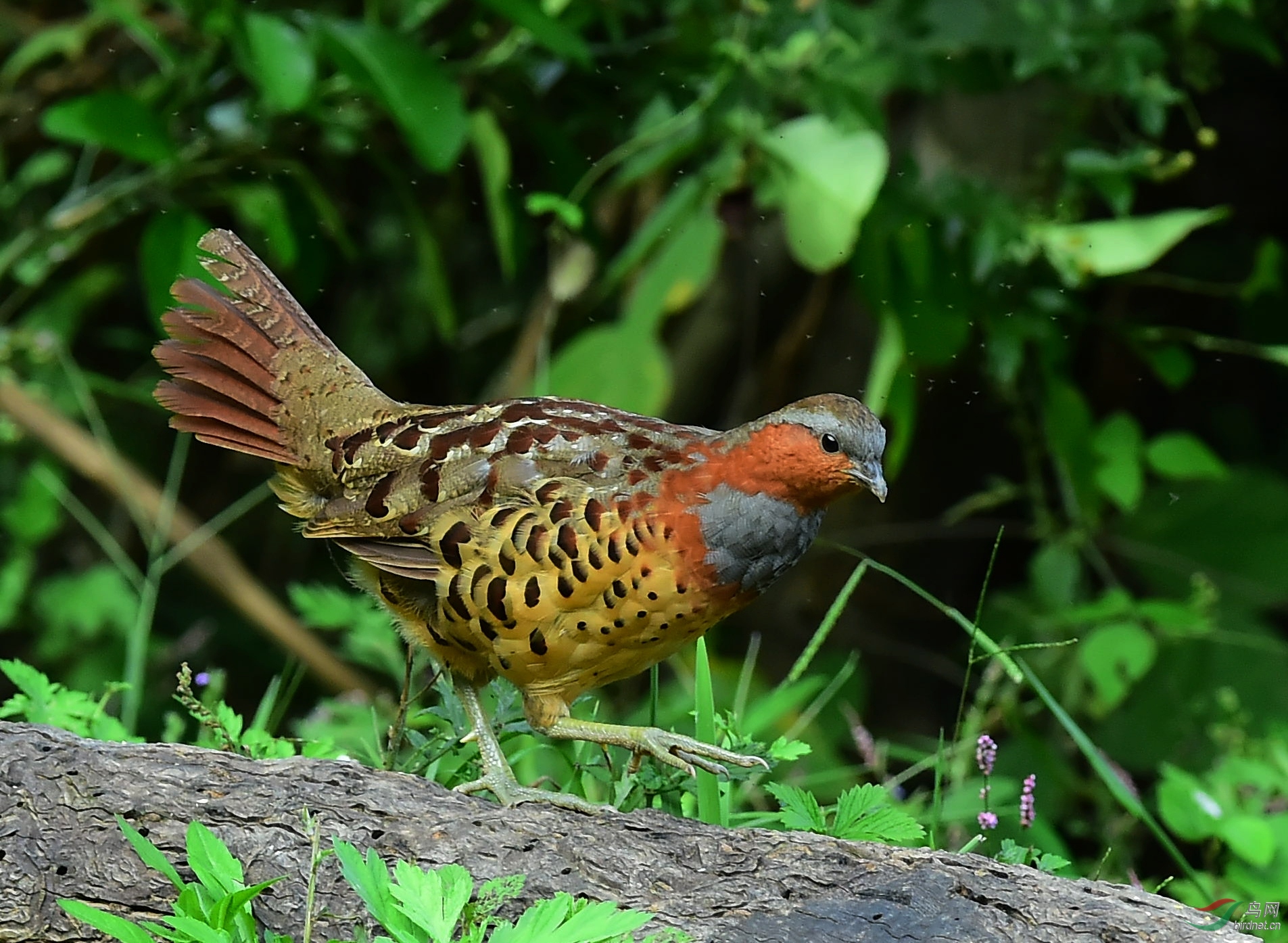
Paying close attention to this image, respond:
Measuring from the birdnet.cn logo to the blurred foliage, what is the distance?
16cm

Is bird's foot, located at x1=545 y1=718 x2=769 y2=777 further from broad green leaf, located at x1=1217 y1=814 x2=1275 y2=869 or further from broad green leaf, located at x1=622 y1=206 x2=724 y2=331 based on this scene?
broad green leaf, located at x1=622 y1=206 x2=724 y2=331

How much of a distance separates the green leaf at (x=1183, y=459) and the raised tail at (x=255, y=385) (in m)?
2.18

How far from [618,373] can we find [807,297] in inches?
54.3

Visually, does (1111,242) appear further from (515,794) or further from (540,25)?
(515,794)

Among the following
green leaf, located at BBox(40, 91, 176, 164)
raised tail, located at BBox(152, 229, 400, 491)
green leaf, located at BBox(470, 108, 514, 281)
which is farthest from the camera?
green leaf, located at BBox(470, 108, 514, 281)

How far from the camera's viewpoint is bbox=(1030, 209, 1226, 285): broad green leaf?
366cm

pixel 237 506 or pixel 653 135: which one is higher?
pixel 653 135

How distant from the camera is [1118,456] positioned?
3967 millimetres

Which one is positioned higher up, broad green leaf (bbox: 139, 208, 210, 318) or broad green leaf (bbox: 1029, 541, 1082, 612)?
broad green leaf (bbox: 139, 208, 210, 318)

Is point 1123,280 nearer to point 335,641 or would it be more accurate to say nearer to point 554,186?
point 554,186

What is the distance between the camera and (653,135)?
380cm

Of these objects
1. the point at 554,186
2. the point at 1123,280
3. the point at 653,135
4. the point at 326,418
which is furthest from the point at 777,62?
the point at 326,418

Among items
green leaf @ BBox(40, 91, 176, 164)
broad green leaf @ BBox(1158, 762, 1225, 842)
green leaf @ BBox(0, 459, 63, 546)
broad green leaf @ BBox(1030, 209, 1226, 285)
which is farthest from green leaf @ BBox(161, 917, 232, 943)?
green leaf @ BBox(0, 459, 63, 546)

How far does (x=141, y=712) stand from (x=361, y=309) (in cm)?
155
